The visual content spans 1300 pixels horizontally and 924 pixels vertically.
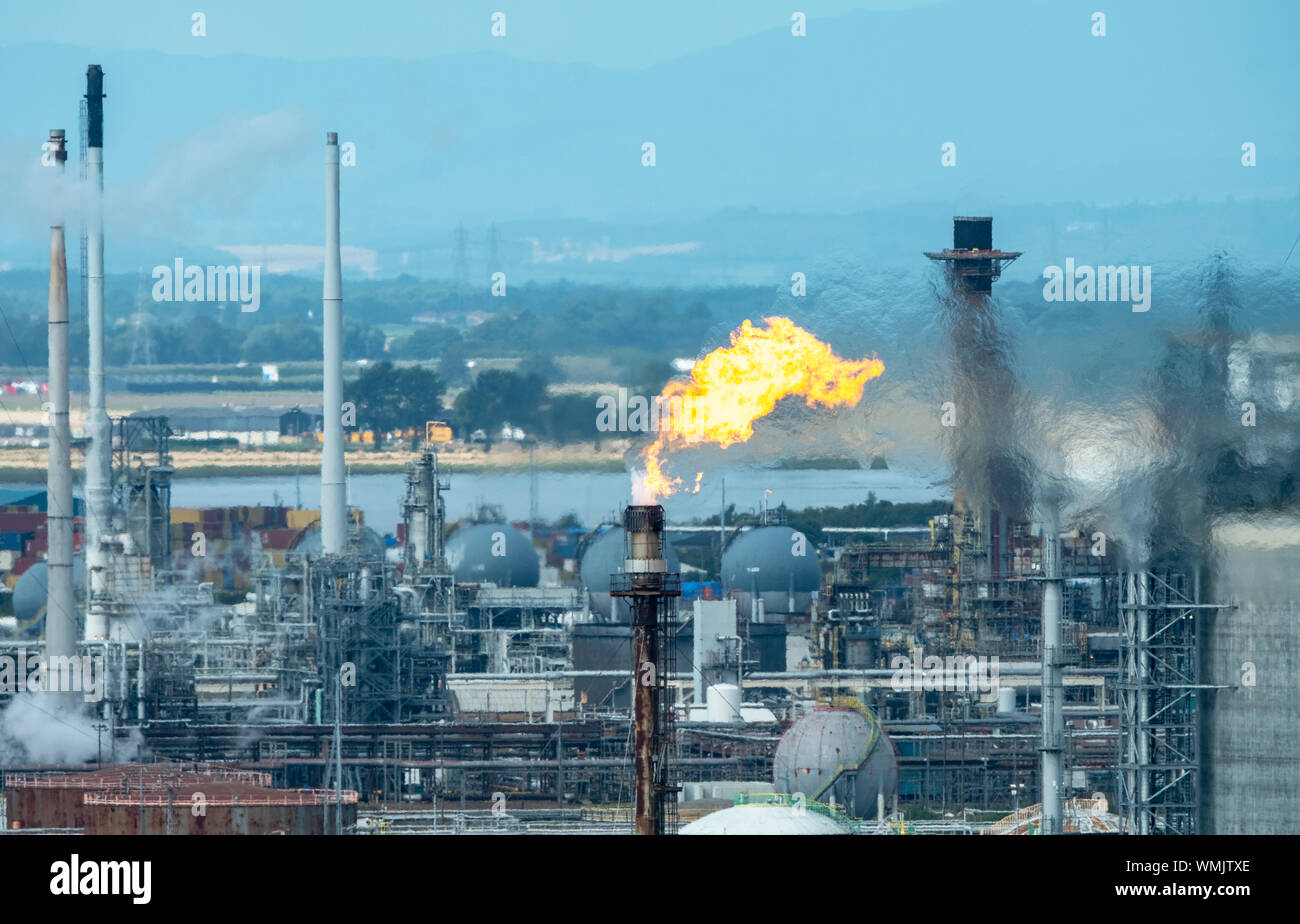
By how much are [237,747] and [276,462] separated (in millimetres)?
40293

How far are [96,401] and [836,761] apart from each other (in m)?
34.4

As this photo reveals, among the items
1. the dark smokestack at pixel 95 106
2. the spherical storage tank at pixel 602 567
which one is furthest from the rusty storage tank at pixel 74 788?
the spherical storage tank at pixel 602 567

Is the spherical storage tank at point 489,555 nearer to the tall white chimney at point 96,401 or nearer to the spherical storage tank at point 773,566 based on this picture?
the spherical storage tank at point 773,566

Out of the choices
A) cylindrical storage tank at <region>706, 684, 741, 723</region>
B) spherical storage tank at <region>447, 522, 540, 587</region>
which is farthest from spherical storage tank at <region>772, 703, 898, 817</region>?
spherical storage tank at <region>447, 522, 540, 587</region>

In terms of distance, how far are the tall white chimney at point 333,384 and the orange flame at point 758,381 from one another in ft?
107

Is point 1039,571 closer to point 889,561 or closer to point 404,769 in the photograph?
point 889,561

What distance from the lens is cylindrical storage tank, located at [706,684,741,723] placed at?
215 ft

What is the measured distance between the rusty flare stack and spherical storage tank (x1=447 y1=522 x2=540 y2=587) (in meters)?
45.1

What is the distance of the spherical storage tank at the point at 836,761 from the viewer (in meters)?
56.1

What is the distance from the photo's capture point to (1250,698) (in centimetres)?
4556

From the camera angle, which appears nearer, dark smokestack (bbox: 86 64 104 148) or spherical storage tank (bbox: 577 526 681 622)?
dark smokestack (bbox: 86 64 104 148)

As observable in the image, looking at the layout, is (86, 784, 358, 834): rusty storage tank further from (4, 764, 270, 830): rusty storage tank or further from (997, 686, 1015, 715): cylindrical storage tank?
(997, 686, 1015, 715): cylindrical storage tank
